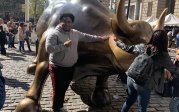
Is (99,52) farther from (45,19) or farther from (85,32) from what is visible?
(45,19)

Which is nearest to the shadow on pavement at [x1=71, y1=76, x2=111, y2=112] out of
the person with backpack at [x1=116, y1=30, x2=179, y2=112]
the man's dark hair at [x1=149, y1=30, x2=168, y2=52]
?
the person with backpack at [x1=116, y1=30, x2=179, y2=112]

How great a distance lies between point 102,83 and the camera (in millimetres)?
6070

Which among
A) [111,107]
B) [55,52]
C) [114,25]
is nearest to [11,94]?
[111,107]

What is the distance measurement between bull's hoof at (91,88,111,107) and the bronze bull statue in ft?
0.08

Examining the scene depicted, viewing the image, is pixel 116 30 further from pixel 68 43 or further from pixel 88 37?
pixel 68 43

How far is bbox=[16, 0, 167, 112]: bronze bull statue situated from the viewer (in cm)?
397

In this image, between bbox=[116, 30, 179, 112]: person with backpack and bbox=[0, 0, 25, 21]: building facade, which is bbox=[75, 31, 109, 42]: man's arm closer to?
bbox=[116, 30, 179, 112]: person with backpack

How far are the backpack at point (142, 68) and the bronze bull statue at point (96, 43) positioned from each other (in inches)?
3.7

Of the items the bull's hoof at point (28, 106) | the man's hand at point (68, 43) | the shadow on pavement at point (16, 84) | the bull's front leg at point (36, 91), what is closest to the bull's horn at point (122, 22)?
the man's hand at point (68, 43)

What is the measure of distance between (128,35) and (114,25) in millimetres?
252

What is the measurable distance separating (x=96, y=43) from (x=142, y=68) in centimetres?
88

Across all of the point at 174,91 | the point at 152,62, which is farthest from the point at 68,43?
the point at 174,91

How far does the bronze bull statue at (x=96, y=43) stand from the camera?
3.97 meters

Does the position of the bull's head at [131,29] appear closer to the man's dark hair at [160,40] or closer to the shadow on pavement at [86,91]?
the man's dark hair at [160,40]
